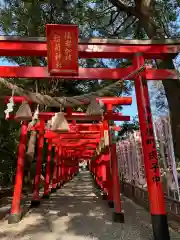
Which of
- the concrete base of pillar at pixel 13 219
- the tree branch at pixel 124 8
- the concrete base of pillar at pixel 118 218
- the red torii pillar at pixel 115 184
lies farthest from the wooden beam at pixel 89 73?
the tree branch at pixel 124 8

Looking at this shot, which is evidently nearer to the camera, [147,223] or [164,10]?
[147,223]

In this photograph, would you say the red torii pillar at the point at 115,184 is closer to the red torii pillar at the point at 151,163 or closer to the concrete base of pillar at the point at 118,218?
the concrete base of pillar at the point at 118,218

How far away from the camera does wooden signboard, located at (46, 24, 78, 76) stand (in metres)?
4.68

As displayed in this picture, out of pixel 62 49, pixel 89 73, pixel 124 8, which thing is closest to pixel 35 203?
pixel 89 73

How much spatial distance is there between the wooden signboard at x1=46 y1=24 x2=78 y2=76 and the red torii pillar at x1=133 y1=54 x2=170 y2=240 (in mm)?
1242

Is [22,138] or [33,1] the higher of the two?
[33,1]

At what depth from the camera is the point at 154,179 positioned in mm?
4785

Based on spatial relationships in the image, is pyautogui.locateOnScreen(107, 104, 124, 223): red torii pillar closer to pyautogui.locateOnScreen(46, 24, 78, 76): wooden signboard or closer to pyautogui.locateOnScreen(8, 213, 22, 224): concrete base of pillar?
pyautogui.locateOnScreen(8, 213, 22, 224): concrete base of pillar

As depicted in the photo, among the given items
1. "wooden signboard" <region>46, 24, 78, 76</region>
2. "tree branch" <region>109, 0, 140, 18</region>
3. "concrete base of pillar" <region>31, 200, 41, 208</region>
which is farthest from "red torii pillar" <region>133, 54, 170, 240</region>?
"concrete base of pillar" <region>31, 200, 41, 208</region>

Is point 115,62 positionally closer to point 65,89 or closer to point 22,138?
point 65,89

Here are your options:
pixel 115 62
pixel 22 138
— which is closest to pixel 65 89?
pixel 115 62

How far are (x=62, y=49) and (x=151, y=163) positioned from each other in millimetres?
2592

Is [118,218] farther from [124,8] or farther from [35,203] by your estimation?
[124,8]

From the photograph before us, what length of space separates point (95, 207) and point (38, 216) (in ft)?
6.65
